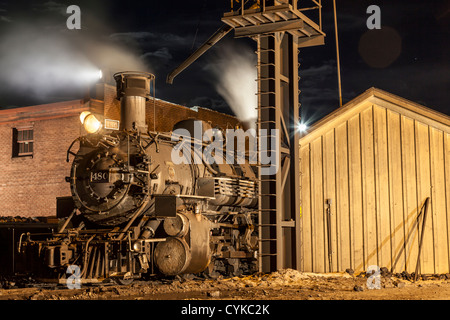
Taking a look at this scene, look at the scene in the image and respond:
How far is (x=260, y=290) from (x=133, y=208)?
361cm

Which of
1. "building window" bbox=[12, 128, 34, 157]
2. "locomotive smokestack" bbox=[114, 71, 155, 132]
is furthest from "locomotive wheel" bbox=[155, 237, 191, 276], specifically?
"building window" bbox=[12, 128, 34, 157]

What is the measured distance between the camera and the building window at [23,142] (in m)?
28.7

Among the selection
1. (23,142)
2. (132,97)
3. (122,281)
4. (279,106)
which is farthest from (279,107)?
(23,142)

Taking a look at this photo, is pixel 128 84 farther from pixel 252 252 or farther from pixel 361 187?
pixel 361 187

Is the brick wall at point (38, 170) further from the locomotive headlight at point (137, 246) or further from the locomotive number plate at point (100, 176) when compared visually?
the locomotive headlight at point (137, 246)

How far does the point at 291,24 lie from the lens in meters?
13.9

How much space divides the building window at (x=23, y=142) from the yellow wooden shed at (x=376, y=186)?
52.6 ft

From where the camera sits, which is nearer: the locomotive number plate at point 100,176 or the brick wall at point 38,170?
the locomotive number plate at point 100,176

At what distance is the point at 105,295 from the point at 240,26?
7.00m

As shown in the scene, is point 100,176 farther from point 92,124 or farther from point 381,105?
point 381,105

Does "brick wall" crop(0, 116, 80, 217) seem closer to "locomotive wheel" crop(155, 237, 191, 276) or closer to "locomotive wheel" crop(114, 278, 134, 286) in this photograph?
"locomotive wheel" crop(114, 278, 134, 286)

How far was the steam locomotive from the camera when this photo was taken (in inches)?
519

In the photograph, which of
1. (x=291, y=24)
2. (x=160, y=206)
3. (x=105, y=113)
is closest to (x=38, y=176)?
(x=105, y=113)

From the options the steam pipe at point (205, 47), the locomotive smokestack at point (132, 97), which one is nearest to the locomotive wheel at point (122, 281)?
the locomotive smokestack at point (132, 97)
